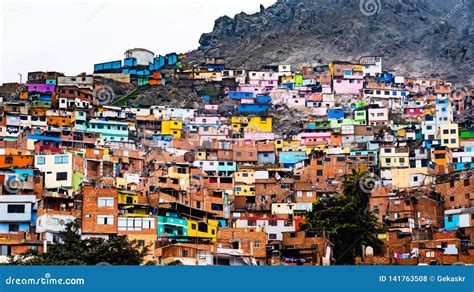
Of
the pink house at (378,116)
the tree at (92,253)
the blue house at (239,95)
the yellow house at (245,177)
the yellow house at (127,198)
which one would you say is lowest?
the tree at (92,253)

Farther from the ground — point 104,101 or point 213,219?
point 104,101

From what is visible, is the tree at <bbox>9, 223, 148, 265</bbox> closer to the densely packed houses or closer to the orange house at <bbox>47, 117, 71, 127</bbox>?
the densely packed houses

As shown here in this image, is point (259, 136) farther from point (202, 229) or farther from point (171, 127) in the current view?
point (202, 229)

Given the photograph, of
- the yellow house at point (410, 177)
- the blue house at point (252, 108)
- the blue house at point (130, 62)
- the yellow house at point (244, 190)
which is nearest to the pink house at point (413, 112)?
the blue house at point (252, 108)

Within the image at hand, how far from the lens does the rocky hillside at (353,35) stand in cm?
10169

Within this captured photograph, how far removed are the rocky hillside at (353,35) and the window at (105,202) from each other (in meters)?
66.1

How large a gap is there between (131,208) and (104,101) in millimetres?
47072

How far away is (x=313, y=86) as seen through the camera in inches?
3396

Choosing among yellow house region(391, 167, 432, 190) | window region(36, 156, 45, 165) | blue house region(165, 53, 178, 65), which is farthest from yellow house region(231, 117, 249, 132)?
window region(36, 156, 45, 165)

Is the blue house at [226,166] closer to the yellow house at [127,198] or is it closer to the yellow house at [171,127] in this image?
the yellow house at [171,127]

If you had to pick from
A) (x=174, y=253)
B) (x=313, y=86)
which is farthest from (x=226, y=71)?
(x=174, y=253)

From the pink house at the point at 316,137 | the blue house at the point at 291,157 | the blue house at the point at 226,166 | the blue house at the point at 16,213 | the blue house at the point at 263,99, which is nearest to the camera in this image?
the blue house at the point at 16,213

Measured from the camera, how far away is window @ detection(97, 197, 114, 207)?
3469 cm
